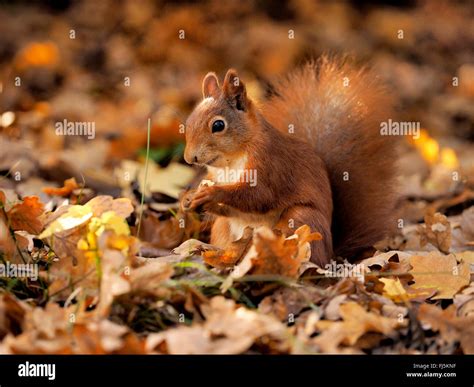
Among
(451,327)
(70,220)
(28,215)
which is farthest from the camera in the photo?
(28,215)

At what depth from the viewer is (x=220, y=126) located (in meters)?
3.09

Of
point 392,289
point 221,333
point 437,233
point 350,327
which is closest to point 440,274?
point 392,289

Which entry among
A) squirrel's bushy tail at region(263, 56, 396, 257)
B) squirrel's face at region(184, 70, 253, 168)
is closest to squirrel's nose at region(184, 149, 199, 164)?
squirrel's face at region(184, 70, 253, 168)

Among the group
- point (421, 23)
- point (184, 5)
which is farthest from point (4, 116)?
point (421, 23)

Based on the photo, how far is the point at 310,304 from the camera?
2.28 meters

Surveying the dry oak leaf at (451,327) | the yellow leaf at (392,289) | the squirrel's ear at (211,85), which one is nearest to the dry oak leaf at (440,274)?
the yellow leaf at (392,289)

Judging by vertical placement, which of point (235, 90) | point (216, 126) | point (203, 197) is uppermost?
point (235, 90)

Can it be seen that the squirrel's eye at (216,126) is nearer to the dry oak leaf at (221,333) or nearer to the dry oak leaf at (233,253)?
the dry oak leaf at (233,253)

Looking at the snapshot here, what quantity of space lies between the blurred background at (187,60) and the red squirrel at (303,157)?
1.49 meters

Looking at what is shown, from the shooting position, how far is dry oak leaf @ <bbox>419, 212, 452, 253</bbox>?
3396mm

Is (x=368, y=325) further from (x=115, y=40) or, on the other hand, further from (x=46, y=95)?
(x=115, y=40)

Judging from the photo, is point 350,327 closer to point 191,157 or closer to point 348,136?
point 191,157

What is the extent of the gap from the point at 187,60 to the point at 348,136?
13.1 feet
